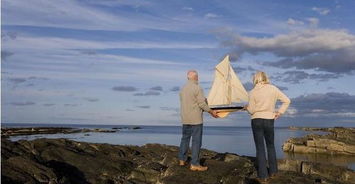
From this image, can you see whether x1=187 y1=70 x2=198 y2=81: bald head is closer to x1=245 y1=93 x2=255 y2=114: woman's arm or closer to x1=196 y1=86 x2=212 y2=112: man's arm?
x1=196 y1=86 x2=212 y2=112: man's arm

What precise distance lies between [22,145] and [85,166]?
458 centimetres

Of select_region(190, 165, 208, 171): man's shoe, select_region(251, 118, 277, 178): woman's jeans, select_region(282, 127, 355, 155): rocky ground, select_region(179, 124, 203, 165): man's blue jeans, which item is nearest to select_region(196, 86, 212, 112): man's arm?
select_region(179, 124, 203, 165): man's blue jeans

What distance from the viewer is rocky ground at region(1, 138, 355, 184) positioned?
45.6 feet

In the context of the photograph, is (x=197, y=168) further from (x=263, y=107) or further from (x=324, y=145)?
(x=324, y=145)

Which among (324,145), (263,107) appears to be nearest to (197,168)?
(263,107)

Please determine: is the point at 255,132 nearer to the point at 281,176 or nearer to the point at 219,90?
the point at 281,176

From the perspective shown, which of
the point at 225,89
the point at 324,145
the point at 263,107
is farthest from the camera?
the point at 324,145

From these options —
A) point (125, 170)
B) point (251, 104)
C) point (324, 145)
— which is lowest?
point (324, 145)

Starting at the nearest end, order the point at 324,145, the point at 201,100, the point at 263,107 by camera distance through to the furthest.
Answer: the point at 263,107 < the point at 201,100 < the point at 324,145

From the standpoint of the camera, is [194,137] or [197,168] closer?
[194,137]

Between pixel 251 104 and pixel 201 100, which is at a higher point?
pixel 201 100

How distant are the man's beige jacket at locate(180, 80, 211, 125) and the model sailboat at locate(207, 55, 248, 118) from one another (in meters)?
27.1

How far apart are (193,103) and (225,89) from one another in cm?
2929

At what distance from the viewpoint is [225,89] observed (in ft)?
141
